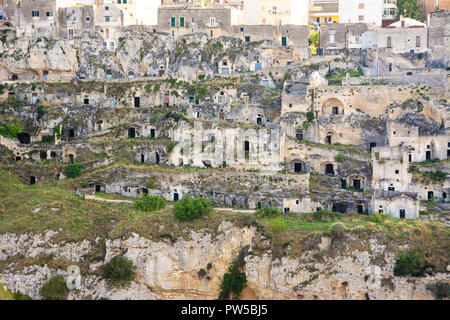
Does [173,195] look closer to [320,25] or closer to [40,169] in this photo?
[40,169]

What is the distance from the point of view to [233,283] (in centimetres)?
5666

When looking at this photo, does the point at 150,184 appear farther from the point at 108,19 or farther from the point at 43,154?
the point at 108,19

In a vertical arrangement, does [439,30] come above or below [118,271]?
above

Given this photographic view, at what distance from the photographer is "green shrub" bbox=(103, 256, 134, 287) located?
56.3 m

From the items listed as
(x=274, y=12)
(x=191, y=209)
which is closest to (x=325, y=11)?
(x=274, y=12)

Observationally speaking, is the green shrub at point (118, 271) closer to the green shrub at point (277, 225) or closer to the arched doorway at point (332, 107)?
the green shrub at point (277, 225)

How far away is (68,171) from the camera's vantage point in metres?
64.0

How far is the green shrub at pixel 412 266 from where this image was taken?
53875mm

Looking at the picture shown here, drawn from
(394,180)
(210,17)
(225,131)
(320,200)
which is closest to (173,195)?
(225,131)

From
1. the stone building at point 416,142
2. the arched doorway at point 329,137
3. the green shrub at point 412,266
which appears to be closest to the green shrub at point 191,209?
the arched doorway at point 329,137

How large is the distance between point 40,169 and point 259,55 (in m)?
19.7

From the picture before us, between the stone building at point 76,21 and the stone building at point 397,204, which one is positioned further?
the stone building at point 76,21

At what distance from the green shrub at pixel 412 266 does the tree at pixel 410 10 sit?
101ft

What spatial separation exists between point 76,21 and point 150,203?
22.1 metres
